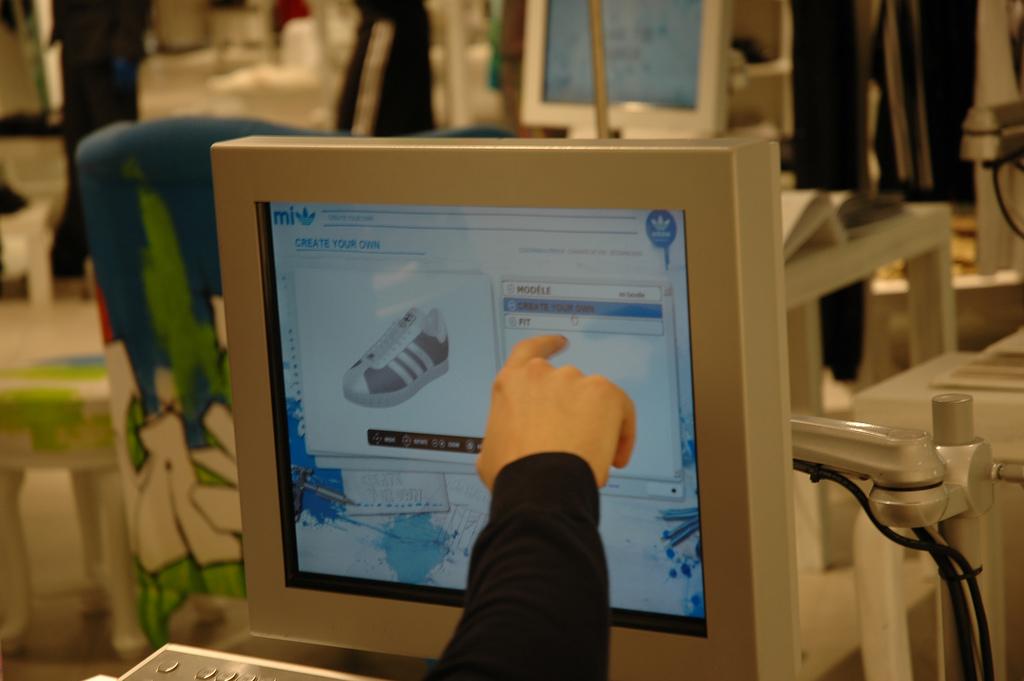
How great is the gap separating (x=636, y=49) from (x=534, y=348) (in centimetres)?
159

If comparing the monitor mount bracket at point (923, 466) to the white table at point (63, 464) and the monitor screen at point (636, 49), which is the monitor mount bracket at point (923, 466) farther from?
the white table at point (63, 464)

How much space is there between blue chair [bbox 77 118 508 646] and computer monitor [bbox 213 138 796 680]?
3.39 ft

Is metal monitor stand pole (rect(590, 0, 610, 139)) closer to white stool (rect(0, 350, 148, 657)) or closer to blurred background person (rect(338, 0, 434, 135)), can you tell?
white stool (rect(0, 350, 148, 657))

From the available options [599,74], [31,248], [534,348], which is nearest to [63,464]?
[599,74]

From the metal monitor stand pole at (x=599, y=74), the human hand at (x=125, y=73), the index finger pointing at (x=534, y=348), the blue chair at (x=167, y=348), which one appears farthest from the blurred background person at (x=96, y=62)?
the index finger pointing at (x=534, y=348)

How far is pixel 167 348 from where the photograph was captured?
197 centimetres

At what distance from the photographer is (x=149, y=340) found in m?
1.97

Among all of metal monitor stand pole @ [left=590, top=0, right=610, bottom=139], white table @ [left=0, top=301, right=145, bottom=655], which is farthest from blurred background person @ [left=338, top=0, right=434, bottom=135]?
metal monitor stand pole @ [left=590, top=0, right=610, bottom=139]

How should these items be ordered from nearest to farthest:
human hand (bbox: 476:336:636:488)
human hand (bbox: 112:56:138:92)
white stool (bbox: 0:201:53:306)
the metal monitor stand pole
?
human hand (bbox: 476:336:636:488) → the metal monitor stand pole → white stool (bbox: 0:201:53:306) → human hand (bbox: 112:56:138:92)

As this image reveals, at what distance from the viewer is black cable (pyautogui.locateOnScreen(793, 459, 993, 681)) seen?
813 mm

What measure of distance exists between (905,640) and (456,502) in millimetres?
798

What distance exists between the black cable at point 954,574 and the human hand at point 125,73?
172 inches

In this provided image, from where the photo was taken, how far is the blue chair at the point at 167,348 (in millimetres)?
1875

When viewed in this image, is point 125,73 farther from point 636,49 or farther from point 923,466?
point 923,466
